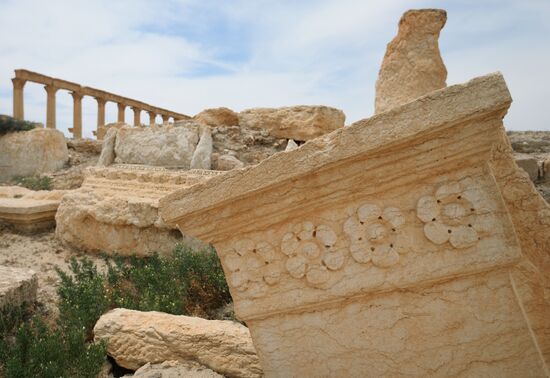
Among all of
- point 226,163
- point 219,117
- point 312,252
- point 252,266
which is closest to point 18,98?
point 219,117

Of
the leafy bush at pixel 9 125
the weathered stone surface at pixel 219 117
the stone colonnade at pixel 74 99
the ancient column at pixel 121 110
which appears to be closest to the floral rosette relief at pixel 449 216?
the weathered stone surface at pixel 219 117

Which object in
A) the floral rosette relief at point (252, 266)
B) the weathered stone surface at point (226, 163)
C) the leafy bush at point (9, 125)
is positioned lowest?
the floral rosette relief at point (252, 266)

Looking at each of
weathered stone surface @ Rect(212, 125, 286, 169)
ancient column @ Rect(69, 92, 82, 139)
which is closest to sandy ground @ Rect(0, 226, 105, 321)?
weathered stone surface @ Rect(212, 125, 286, 169)

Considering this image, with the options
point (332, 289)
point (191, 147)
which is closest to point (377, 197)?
point (332, 289)

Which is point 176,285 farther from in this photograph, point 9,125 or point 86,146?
point 9,125

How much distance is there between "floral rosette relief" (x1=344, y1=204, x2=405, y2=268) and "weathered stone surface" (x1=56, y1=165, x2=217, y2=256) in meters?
3.31

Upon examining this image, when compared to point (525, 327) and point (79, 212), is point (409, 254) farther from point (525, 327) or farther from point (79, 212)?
point (79, 212)

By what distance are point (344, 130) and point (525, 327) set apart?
2.82 feet

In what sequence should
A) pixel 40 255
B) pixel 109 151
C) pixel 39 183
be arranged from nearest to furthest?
1. pixel 40 255
2. pixel 109 151
3. pixel 39 183

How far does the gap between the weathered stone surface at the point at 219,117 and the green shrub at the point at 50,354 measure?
525cm

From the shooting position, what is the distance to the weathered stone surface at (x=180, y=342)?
2.06 metres

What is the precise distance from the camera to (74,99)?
1870cm

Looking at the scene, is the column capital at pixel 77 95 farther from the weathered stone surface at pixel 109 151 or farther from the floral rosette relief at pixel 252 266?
the floral rosette relief at pixel 252 266

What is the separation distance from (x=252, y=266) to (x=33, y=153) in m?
10.8
